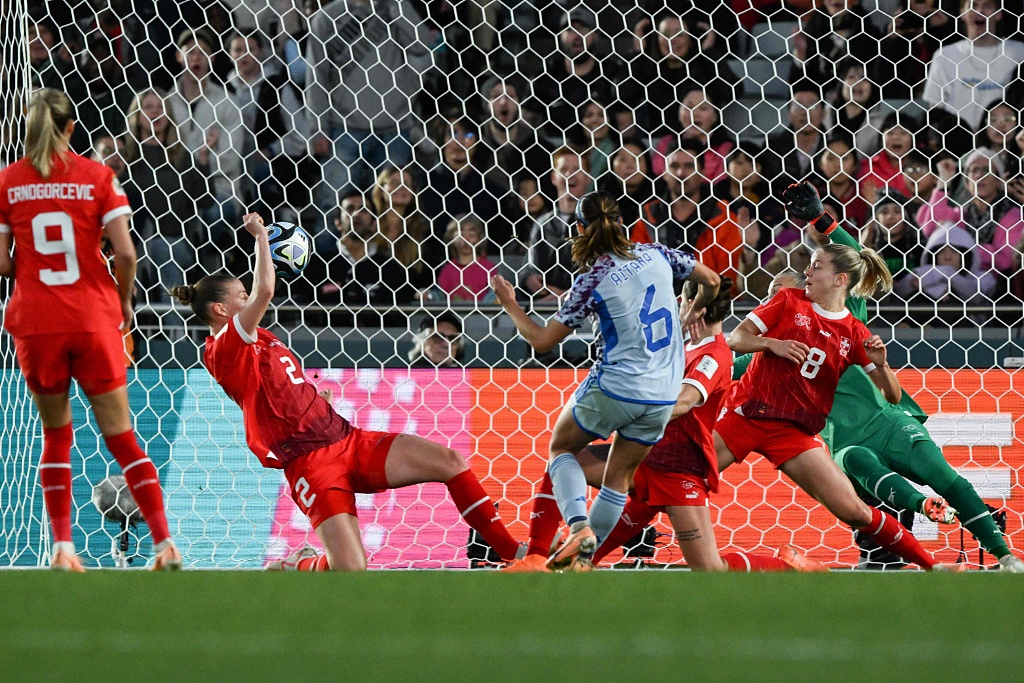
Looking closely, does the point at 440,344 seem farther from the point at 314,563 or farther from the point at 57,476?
the point at 57,476

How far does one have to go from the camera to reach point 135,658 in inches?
91.4

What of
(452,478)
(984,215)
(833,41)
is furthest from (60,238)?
(833,41)

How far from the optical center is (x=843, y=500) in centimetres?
529

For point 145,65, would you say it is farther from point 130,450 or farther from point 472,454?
point 130,450

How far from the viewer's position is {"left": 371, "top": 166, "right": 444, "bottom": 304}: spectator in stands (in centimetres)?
743

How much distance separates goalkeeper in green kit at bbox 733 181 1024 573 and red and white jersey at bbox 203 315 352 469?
204 cm

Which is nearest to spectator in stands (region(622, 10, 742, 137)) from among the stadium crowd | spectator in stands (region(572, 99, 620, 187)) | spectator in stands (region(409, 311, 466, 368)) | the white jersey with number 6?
the stadium crowd

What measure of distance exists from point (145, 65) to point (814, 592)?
6554mm

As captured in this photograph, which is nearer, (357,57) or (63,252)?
(63,252)

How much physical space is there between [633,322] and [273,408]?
1556 millimetres

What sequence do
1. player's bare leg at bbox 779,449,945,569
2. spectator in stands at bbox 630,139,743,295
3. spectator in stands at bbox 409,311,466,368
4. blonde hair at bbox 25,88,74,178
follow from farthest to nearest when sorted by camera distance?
spectator in stands at bbox 630,139,743,295
spectator in stands at bbox 409,311,466,368
player's bare leg at bbox 779,449,945,569
blonde hair at bbox 25,88,74,178

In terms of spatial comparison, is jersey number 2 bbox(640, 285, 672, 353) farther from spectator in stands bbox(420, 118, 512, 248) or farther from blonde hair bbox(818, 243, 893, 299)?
spectator in stands bbox(420, 118, 512, 248)

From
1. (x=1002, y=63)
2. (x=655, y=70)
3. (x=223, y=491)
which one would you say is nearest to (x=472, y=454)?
(x=223, y=491)

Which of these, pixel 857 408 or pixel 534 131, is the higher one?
pixel 534 131
